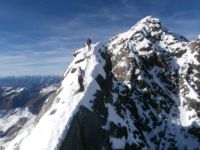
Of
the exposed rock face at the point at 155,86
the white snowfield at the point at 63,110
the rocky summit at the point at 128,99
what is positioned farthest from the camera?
the exposed rock face at the point at 155,86

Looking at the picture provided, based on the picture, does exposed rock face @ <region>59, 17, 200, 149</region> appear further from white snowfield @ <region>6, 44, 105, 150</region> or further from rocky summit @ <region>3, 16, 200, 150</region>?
white snowfield @ <region>6, 44, 105, 150</region>

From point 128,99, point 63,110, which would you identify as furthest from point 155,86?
point 63,110

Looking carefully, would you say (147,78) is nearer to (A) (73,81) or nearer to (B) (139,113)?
(B) (139,113)

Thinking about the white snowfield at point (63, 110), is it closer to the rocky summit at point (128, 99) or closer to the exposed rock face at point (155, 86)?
the rocky summit at point (128, 99)

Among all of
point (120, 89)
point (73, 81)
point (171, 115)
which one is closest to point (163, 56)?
point (171, 115)

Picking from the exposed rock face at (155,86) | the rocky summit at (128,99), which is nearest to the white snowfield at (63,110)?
the rocky summit at (128,99)

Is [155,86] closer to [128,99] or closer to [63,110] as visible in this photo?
[128,99]

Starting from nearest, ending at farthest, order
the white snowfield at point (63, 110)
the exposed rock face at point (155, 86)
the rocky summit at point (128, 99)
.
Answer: the white snowfield at point (63, 110) → the rocky summit at point (128, 99) → the exposed rock face at point (155, 86)

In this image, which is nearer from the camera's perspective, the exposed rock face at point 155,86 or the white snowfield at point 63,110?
the white snowfield at point 63,110
